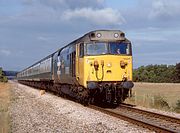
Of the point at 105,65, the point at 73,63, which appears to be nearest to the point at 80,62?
the point at 105,65

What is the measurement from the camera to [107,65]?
20031 mm

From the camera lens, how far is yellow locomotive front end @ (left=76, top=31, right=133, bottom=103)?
65.6ft

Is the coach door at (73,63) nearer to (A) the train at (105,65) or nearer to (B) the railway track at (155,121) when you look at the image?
(A) the train at (105,65)

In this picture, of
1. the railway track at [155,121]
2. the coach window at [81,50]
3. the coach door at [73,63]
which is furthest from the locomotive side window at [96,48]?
the railway track at [155,121]

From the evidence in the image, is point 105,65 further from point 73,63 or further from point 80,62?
point 73,63

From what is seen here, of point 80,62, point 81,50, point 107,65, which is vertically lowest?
point 107,65

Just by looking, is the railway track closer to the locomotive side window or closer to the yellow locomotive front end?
the yellow locomotive front end

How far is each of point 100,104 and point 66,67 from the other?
4.11 m

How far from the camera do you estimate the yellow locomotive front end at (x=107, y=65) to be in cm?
1998

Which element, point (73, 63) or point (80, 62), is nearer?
point (80, 62)

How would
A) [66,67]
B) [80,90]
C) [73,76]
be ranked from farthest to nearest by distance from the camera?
[66,67], [73,76], [80,90]

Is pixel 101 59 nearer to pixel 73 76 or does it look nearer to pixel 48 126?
pixel 73 76

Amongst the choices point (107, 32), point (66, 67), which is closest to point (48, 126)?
point (107, 32)

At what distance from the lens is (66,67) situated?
86.1ft
